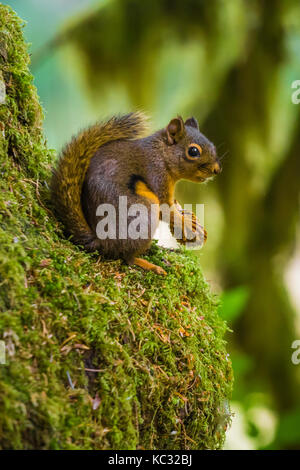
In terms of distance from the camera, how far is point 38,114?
188cm

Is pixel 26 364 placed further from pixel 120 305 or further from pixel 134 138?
pixel 134 138

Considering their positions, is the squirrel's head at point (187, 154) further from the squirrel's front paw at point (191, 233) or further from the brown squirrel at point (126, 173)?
the squirrel's front paw at point (191, 233)

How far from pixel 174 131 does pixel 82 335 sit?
1.10 meters

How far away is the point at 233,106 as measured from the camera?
3.81 metres

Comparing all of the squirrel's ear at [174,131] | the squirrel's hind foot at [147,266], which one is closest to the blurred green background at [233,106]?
the squirrel's ear at [174,131]

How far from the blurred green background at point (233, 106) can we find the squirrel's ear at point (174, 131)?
1556 mm

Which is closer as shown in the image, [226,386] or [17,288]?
[17,288]

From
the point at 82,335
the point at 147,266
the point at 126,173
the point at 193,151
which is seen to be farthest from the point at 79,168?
the point at 82,335

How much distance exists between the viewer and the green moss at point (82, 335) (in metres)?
1.13

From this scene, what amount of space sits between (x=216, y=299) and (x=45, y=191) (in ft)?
2.86

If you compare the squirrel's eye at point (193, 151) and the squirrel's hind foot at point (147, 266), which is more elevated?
the squirrel's eye at point (193, 151)

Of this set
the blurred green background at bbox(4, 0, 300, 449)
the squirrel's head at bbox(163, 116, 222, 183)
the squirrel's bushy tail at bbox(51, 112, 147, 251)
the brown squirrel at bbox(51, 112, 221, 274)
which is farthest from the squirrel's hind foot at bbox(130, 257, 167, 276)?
the blurred green background at bbox(4, 0, 300, 449)

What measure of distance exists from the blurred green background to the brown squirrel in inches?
63.1
